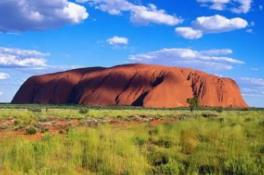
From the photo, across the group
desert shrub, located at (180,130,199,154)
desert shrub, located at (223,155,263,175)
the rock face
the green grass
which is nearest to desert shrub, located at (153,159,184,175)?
the green grass

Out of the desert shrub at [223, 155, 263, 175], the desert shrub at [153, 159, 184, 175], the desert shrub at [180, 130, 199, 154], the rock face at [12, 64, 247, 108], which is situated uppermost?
the rock face at [12, 64, 247, 108]

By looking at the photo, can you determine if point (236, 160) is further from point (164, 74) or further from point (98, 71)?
point (98, 71)

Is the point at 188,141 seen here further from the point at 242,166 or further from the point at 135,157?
the point at 242,166

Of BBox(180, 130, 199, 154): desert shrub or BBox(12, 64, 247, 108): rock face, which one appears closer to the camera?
BBox(180, 130, 199, 154): desert shrub

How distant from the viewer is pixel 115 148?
39.7 ft

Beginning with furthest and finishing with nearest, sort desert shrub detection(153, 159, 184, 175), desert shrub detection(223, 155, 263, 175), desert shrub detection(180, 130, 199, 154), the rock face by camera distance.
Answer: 1. the rock face
2. desert shrub detection(180, 130, 199, 154)
3. desert shrub detection(153, 159, 184, 175)
4. desert shrub detection(223, 155, 263, 175)

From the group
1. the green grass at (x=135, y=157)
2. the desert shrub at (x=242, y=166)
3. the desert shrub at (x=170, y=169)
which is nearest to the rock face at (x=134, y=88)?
the green grass at (x=135, y=157)

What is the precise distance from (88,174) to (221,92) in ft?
430

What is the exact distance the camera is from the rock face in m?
128

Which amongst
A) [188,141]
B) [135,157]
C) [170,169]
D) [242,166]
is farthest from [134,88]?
[242,166]

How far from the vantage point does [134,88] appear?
134 meters

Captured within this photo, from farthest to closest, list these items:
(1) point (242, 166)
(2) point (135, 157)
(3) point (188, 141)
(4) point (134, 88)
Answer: (4) point (134, 88), (3) point (188, 141), (2) point (135, 157), (1) point (242, 166)

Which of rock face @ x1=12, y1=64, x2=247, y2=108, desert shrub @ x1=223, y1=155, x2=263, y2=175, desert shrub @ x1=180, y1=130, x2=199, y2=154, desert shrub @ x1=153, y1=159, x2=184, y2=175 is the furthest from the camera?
rock face @ x1=12, y1=64, x2=247, y2=108

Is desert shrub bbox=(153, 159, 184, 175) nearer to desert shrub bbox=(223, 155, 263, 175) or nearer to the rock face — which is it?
desert shrub bbox=(223, 155, 263, 175)
